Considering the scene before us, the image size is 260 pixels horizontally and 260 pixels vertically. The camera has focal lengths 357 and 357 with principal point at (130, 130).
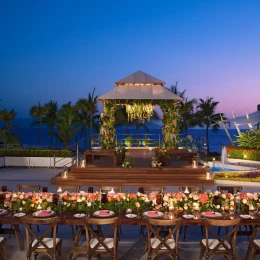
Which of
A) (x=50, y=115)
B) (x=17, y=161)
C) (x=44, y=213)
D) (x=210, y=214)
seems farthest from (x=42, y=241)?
(x=50, y=115)

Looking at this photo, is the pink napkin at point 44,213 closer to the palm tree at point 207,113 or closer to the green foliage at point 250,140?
the green foliage at point 250,140

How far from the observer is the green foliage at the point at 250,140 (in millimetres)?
17844

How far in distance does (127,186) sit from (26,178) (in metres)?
4.17

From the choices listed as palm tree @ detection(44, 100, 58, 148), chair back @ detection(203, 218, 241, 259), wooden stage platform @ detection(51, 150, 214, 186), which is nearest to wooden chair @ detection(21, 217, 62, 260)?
chair back @ detection(203, 218, 241, 259)

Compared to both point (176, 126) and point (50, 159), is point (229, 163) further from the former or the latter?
point (50, 159)

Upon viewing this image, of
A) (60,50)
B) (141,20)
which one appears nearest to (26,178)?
(141,20)

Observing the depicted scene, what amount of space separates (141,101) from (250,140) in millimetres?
5995

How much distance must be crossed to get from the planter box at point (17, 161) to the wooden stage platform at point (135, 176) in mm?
4276

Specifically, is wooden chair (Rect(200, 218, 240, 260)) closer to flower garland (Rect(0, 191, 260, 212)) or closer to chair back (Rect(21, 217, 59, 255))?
flower garland (Rect(0, 191, 260, 212))

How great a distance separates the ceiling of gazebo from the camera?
15781 millimetres

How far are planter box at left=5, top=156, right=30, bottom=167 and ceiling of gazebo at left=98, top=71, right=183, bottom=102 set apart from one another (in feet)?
15.6

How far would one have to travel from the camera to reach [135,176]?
13500 millimetres

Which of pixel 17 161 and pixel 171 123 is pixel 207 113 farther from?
pixel 17 161

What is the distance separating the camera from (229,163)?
1803cm
